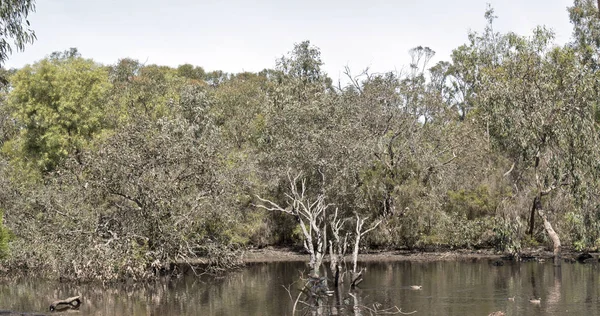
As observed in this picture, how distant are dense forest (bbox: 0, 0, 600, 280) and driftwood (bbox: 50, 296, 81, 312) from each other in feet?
14.6

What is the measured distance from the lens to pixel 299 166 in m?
47.5

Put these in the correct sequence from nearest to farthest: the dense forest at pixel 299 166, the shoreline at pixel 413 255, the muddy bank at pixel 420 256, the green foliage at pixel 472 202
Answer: the dense forest at pixel 299 166 < the muddy bank at pixel 420 256 < the shoreline at pixel 413 255 < the green foliage at pixel 472 202

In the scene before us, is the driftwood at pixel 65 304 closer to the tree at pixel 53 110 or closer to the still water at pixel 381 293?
the still water at pixel 381 293

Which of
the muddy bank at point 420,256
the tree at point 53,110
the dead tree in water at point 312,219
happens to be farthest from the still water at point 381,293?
the tree at point 53,110

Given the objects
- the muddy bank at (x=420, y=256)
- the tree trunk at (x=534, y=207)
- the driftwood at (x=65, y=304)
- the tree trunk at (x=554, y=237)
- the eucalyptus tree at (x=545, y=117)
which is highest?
Result: the eucalyptus tree at (x=545, y=117)

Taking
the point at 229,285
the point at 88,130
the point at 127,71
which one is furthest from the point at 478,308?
the point at 127,71

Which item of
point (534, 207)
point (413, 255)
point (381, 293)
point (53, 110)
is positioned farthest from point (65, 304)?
point (534, 207)

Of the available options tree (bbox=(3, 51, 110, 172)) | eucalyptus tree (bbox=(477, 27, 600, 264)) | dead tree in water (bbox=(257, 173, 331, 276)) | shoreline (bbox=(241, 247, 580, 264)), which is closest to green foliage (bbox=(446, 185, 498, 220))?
shoreline (bbox=(241, 247, 580, 264))

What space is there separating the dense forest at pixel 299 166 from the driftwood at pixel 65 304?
14.6 feet

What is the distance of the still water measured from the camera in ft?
97.3

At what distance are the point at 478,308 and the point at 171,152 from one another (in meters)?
19.8

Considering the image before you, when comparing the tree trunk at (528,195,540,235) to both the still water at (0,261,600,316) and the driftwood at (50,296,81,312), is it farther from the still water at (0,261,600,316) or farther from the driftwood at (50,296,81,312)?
the driftwood at (50,296,81,312)

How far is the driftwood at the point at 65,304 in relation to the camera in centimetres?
3061

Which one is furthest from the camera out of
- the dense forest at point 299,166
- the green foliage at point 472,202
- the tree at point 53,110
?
the tree at point 53,110
